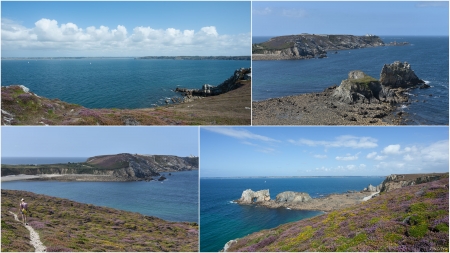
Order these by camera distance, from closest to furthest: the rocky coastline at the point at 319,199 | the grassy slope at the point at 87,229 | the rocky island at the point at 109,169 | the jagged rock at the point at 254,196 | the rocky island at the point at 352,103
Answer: the grassy slope at the point at 87,229 < the rocky island at the point at 109,169 < the rocky coastline at the point at 319,199 < the jagged rock at the point at 254,196 < the rocky island at the point at 352,103

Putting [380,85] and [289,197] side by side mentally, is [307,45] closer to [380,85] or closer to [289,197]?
[380,85]

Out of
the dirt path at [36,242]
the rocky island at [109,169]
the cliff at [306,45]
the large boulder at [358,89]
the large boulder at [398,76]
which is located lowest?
the dirt path at [36,242]

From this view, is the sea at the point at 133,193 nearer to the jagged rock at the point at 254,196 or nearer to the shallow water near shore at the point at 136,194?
the shallow water near shore at the point at 136,194

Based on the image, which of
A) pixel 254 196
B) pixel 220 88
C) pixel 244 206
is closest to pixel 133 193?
pixel 244 206

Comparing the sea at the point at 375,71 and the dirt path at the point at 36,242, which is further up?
the sea at the point at 375,71

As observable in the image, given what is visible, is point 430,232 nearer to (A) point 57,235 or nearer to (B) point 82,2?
(A) point 57,235

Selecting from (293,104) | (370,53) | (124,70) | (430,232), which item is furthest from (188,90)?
(430,232)

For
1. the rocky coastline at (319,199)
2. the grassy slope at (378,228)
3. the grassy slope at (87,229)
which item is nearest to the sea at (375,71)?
the rocky coastline at (319,199)
